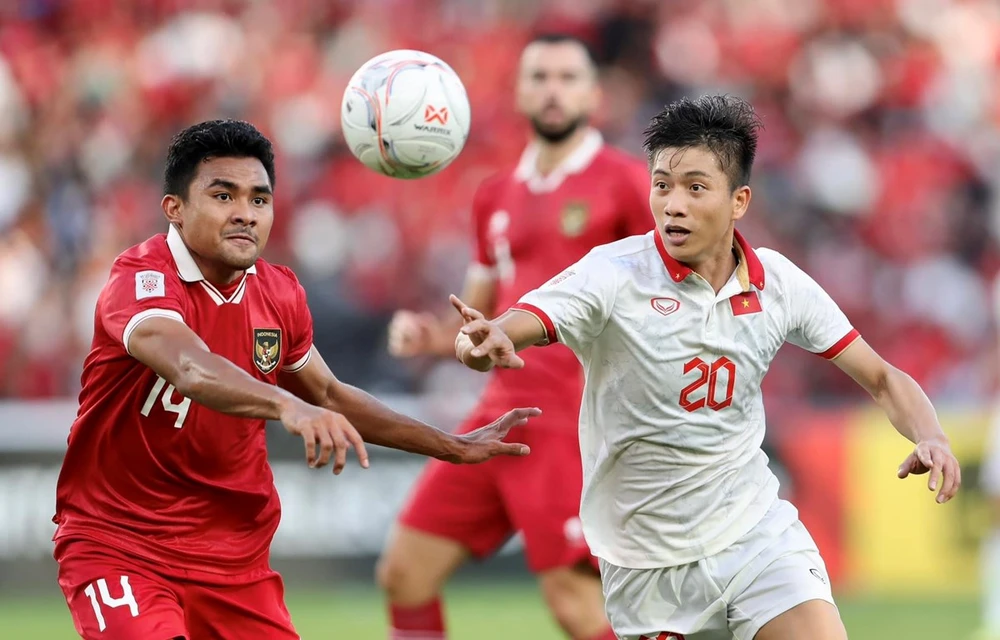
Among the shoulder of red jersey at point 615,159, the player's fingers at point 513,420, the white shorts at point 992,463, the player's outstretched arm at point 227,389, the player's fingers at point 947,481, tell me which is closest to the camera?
the player's outstretched arm at point 227,389

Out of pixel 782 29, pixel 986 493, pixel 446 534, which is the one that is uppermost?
pixel 782 29

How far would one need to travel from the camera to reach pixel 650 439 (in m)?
4.94

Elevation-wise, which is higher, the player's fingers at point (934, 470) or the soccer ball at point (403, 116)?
the soccer ball at point (403, 116)

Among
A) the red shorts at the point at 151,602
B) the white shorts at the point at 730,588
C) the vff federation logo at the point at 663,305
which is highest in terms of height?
the vff federation logo at the point at 663,305

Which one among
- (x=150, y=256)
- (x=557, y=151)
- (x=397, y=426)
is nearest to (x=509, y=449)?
(x=397, y=426)

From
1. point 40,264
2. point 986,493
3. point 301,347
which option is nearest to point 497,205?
point 301,347

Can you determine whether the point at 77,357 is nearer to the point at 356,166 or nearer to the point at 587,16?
the point at 356,166

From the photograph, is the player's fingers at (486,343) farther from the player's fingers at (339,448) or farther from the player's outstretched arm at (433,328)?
the player's outstretched arm at (433,328)

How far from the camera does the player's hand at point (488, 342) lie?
14.2 ft

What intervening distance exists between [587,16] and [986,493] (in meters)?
7.10

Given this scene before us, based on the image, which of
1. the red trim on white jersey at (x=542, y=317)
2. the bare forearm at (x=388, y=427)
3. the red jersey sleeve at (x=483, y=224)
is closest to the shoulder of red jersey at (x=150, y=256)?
the bare forearm at (x=388, y=427)

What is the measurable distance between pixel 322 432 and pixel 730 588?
1.57 metres

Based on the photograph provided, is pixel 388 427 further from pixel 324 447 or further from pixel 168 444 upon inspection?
pixel 324 447

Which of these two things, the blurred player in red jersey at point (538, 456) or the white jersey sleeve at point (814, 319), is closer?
the white jersey sleeve at point (814, 319)
